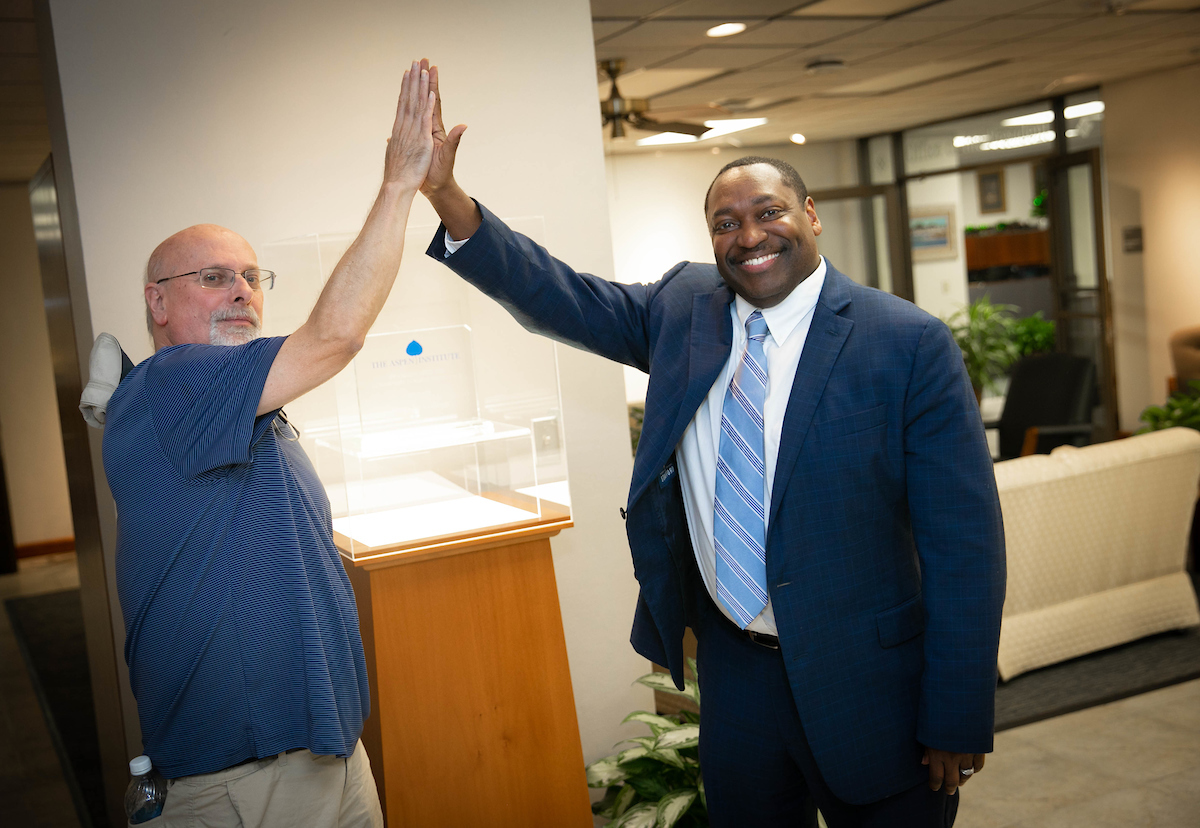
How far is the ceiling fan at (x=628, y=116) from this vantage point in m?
5.02

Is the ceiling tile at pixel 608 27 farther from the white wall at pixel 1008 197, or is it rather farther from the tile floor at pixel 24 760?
the white wall at pixel 1008 197

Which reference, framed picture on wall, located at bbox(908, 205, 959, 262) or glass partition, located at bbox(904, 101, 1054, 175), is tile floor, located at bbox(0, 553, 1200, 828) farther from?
framed picture on wall, located at bbox(908, 205, 959, 262)

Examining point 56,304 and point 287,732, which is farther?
point 56,304

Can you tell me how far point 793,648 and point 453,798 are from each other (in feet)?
3.43

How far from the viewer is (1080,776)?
2.98 metres

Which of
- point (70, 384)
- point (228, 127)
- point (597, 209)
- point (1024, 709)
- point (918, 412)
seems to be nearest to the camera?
point (918, 412)

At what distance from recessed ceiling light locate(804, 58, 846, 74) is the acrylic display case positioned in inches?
168

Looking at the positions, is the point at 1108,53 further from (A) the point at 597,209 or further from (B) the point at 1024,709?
(A) the point at 597,209

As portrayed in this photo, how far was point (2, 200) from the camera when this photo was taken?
A: 23.5 ft

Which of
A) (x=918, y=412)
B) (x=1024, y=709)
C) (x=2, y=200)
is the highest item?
(x=2, y=200)

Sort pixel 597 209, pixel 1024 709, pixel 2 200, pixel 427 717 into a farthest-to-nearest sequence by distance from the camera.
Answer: pixel 2 200
pixel 1024 709
pixel 597 209
pixel 427 717

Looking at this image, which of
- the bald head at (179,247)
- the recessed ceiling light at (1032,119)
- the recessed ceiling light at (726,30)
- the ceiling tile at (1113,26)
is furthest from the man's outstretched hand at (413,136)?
the recessed ceiling light at (1032,119)

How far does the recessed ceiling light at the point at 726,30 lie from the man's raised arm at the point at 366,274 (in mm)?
3534

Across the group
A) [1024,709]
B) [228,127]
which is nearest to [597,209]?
[228,127]
